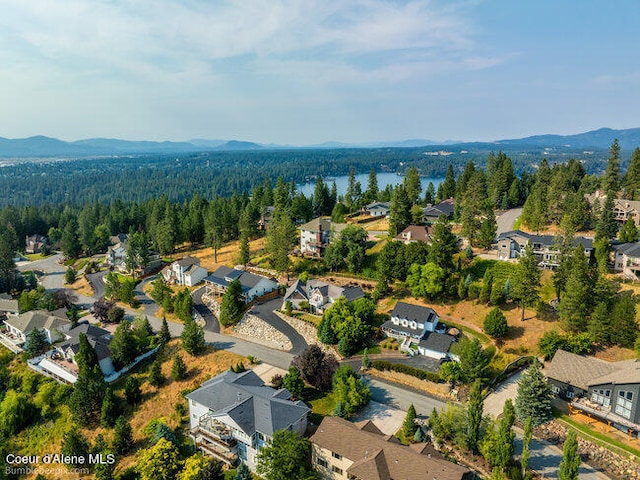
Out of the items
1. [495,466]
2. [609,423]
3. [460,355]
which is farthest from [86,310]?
[609,423]

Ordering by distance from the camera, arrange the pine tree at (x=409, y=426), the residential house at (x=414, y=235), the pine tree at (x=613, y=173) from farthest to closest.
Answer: the pine tree at (x=613, y=173)
the residential house at (x=414, y=235)
the pine tree at (x=409, y=426)

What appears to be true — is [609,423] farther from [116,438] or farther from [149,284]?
[149,284]

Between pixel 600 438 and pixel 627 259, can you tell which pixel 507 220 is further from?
pixel 600 438

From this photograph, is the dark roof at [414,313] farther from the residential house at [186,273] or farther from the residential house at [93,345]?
the residential house at [186,273]

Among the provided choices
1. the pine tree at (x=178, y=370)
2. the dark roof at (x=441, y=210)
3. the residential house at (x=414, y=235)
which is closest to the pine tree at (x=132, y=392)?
the pine tree at (x=178, y=370)

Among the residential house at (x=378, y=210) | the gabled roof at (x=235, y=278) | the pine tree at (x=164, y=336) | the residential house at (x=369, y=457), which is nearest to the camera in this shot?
the residential house at (x=369, y=457)

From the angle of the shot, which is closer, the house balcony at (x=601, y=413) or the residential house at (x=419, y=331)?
the house balcony at (x=601, y=413)

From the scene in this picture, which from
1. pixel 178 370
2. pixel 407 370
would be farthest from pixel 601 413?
pixel 178 370
